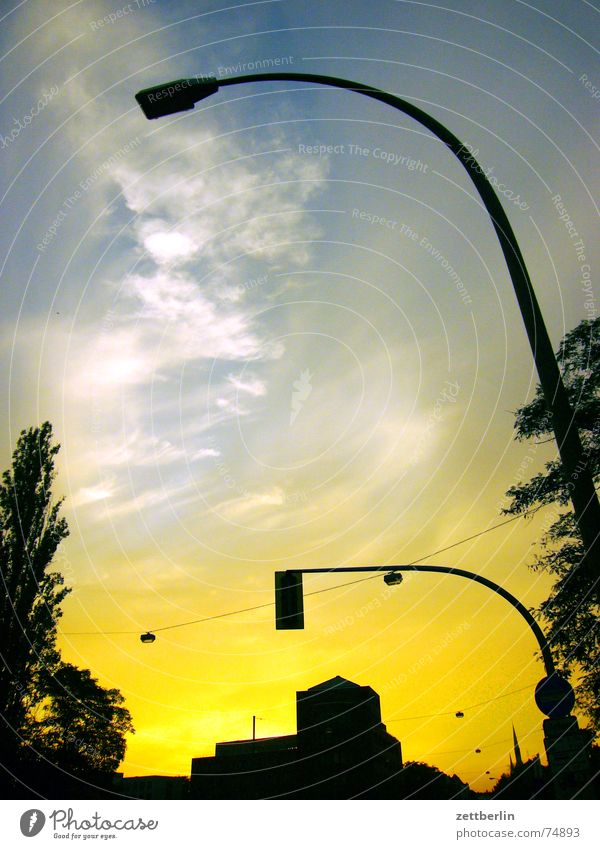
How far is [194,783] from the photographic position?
70.2 meters

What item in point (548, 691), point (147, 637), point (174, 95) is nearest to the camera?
point (174, 95)

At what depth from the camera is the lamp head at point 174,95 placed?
19.6ft

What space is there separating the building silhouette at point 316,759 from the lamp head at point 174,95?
65.9m

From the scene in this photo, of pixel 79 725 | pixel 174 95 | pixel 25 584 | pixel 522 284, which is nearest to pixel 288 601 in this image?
pixel 522 284

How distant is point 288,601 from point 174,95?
8853 millimetres

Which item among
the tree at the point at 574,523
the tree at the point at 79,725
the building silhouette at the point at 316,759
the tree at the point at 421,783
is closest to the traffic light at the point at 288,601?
the tree at the point at 574,523

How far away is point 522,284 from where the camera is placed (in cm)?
431

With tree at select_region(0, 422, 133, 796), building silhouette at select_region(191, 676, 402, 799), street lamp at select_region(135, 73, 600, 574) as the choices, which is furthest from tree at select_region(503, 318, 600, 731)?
building silhouette at select_region(191, 676, 402, 799)

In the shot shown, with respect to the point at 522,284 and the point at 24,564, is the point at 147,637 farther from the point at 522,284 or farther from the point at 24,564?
the point at 522,284

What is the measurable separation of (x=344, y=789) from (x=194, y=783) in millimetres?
21525

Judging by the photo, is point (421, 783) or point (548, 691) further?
point (421, 783)

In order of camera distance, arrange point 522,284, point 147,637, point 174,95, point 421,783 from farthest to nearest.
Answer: point 421,783, point 147,637, point 174,95, point 522,284

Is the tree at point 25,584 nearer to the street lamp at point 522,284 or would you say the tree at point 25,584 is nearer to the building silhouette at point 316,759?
the street lamp at point 522,284

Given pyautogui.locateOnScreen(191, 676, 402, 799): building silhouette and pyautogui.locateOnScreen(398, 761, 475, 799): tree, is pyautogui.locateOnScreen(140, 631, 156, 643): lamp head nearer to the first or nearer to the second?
pyautogui.locateOnScreen(191, 676, 402, 799): building silhouette
